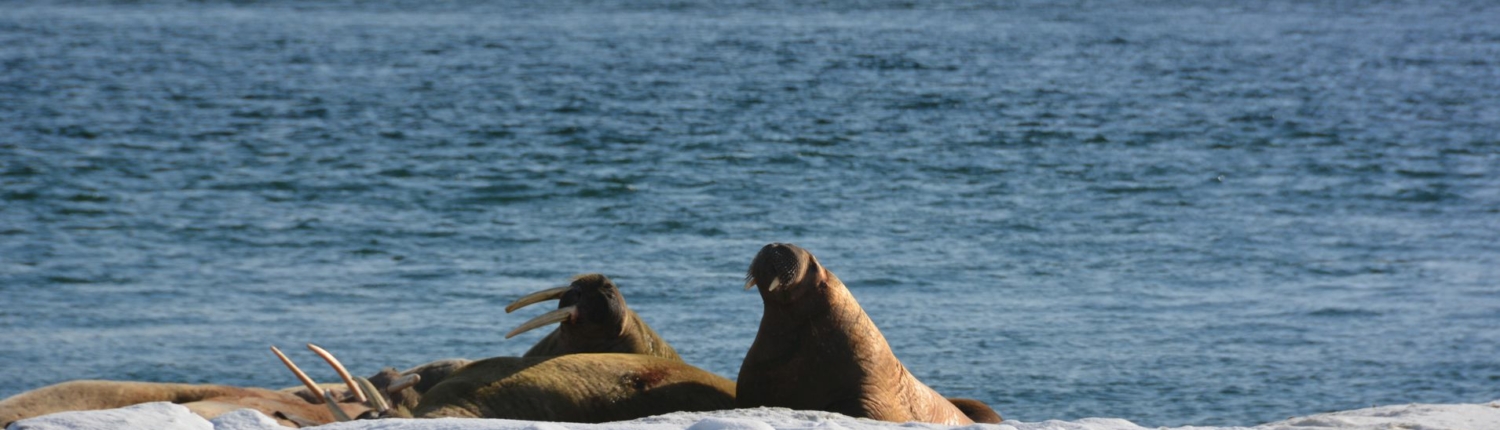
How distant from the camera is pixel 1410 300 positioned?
10781 mm

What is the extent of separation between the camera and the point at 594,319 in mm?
5660

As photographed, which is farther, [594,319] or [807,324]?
[594,319]

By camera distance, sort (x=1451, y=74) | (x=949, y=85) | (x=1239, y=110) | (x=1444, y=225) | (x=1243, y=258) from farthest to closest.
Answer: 1. (x=1451, y=74)
2. (x=949, y=85)
3. (x=1239, y=110)
4. (x=1444, y=225)
5. (x=1243, y=258)

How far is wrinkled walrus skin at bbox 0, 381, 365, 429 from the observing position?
5465mm

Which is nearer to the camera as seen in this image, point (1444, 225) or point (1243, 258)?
point (1243, 258)

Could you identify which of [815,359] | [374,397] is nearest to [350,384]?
[374,397]

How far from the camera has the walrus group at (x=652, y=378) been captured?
16.0 ft

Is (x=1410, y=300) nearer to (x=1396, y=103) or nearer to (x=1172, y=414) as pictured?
(x=1172, y=414)

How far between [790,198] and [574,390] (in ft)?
32.0

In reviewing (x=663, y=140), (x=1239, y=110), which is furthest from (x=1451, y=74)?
(x=663, y=140)

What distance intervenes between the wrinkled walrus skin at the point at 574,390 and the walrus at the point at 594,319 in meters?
0.36

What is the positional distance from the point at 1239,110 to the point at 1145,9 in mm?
13342

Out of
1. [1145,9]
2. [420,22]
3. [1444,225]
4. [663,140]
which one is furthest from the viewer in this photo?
[1145,9]

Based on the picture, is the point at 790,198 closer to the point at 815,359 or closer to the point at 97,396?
the point at 97,396
